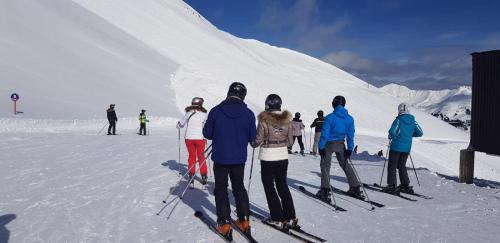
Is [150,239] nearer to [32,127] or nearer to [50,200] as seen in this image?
[50,200]

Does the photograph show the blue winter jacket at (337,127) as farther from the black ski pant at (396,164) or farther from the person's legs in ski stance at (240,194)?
the person's legs in ski stance at (240,194)

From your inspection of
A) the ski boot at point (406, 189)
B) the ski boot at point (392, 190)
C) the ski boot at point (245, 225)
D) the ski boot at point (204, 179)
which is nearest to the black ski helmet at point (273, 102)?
the ski boot at point (245, 225)

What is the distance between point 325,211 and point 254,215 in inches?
57.2

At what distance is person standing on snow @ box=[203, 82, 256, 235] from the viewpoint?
19.7 ft

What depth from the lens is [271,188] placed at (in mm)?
6430

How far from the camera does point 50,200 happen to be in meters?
8.08

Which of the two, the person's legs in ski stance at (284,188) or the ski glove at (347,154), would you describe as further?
the ski glove at (347,154)

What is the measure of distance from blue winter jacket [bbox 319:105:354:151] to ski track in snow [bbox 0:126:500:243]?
1308mm

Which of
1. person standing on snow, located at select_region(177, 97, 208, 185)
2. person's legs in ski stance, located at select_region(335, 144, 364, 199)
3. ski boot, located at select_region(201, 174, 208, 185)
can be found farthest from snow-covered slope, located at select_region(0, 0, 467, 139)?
person's legs in ski stance, located at select_region(335, 144, 364, 199)

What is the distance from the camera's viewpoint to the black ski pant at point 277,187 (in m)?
6.41

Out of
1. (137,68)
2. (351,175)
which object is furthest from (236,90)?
(137,68)

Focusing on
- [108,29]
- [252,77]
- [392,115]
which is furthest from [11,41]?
[392,115]

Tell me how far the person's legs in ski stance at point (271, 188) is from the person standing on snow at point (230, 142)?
405 millimetres

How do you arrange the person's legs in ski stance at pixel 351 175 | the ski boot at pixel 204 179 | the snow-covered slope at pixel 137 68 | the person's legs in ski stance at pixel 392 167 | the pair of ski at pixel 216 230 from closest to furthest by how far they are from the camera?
the pair of ski at pixel 216 230
the person's legs in ski stance at pixel 351 175
the ski boot at pixel 204 179
the person's legs in ski stance at pixel 392 167
the snow-covered slope at pixel 137 68
